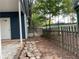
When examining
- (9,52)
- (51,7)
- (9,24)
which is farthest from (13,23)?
(9,52)

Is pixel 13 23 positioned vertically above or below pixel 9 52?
above

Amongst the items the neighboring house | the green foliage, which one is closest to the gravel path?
the neighboring house

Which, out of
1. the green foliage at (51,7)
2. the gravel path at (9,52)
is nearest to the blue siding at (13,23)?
the green foliage at (51,7)

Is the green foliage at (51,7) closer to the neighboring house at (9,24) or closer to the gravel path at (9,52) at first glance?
the neighboring house at (9,24)

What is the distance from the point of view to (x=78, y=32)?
657cm

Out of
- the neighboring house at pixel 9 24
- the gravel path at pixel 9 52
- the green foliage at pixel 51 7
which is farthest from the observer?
the green foliage at pixel 51 7

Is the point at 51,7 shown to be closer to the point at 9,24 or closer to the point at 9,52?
the point at 9,24

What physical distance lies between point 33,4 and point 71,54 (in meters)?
16.8

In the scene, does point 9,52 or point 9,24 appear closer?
point 9,52

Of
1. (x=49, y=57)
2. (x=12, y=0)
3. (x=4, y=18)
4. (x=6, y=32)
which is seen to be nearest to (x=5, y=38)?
(x=6, y=32)

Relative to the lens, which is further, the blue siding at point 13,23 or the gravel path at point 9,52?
the blue siding at point 13,23

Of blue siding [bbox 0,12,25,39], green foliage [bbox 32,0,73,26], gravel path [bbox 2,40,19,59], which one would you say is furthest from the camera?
green foliage [bbox 32,0,73,26]

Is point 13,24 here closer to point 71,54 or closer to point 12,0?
point 12,0

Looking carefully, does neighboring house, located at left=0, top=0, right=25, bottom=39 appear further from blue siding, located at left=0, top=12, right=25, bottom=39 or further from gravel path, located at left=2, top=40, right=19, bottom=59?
gravel path, located at left=2, top=40, right=19, bottom=59
